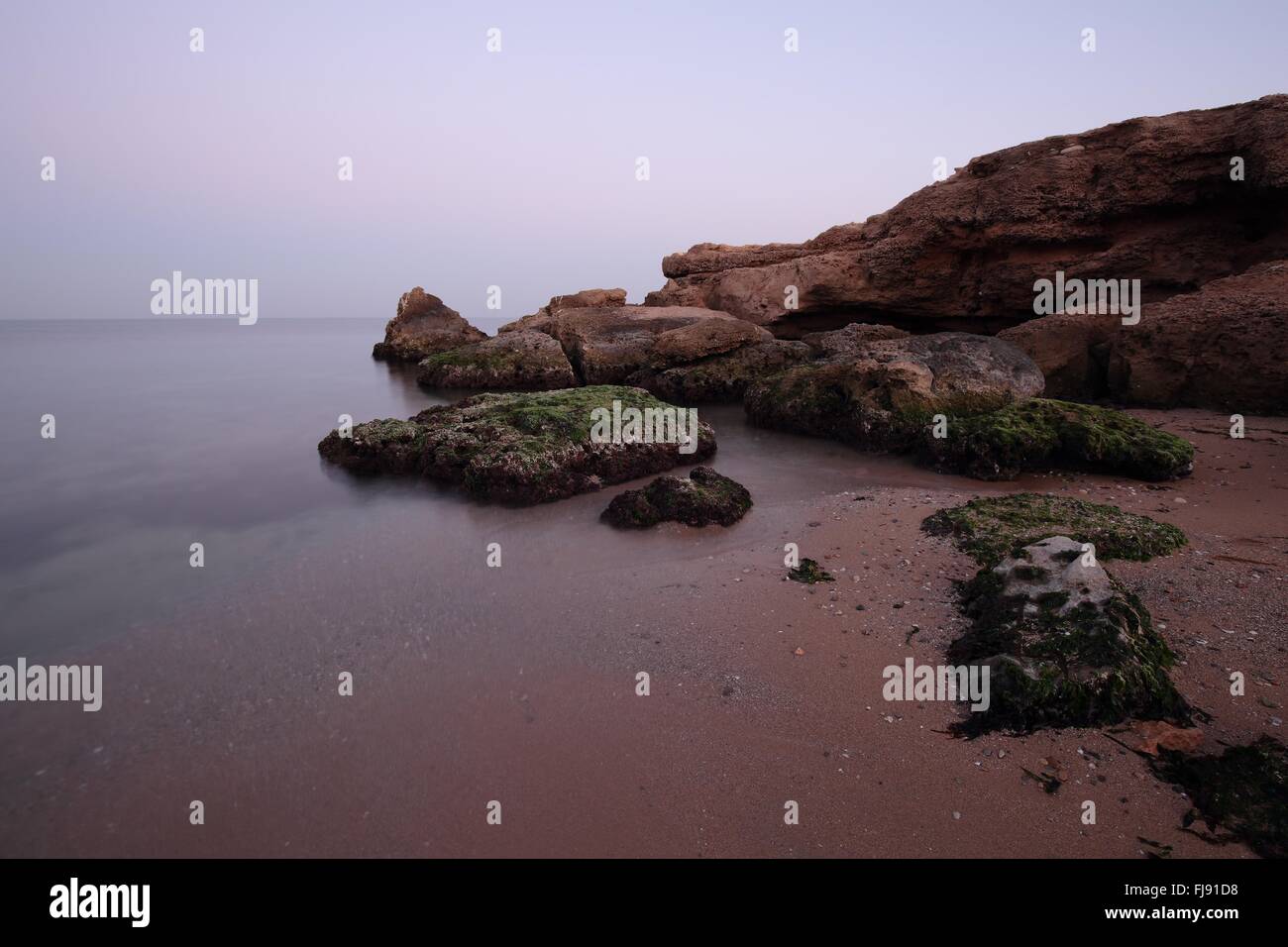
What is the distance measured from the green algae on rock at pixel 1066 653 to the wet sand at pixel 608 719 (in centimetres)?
15

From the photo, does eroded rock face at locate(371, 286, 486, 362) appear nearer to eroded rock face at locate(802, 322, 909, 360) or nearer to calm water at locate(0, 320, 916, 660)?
calm water at locate(0, 320, 916, 660)

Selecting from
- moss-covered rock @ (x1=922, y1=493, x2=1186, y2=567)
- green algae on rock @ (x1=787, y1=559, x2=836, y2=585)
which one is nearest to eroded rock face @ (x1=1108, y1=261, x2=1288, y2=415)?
moss-covered rock @ (x1=922, y1=493, x2=1186, y2=567)

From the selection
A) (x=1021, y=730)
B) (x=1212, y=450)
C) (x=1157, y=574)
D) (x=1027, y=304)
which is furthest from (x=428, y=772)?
(x=1027, y=304)

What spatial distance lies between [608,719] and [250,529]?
235 inches

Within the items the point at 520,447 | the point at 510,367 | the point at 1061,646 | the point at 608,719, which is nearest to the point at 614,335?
the point at 510,367

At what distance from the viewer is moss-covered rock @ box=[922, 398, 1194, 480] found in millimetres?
7777

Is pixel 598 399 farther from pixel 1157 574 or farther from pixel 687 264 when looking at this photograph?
pixel 687 264

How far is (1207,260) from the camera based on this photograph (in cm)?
1326

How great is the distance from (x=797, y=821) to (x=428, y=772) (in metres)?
2.00

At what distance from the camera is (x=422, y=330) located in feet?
99.9

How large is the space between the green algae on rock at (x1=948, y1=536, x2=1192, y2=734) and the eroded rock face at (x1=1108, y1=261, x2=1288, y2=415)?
830cm

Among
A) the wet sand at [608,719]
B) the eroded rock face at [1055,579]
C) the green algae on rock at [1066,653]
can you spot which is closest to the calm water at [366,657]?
the wet sand at [608,719]

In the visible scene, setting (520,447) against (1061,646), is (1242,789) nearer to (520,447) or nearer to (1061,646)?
(1061,646)

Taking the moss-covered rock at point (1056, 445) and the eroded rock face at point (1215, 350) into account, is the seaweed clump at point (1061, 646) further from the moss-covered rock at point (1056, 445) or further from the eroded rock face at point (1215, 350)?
the eroded rock face at point (1215, 350)
